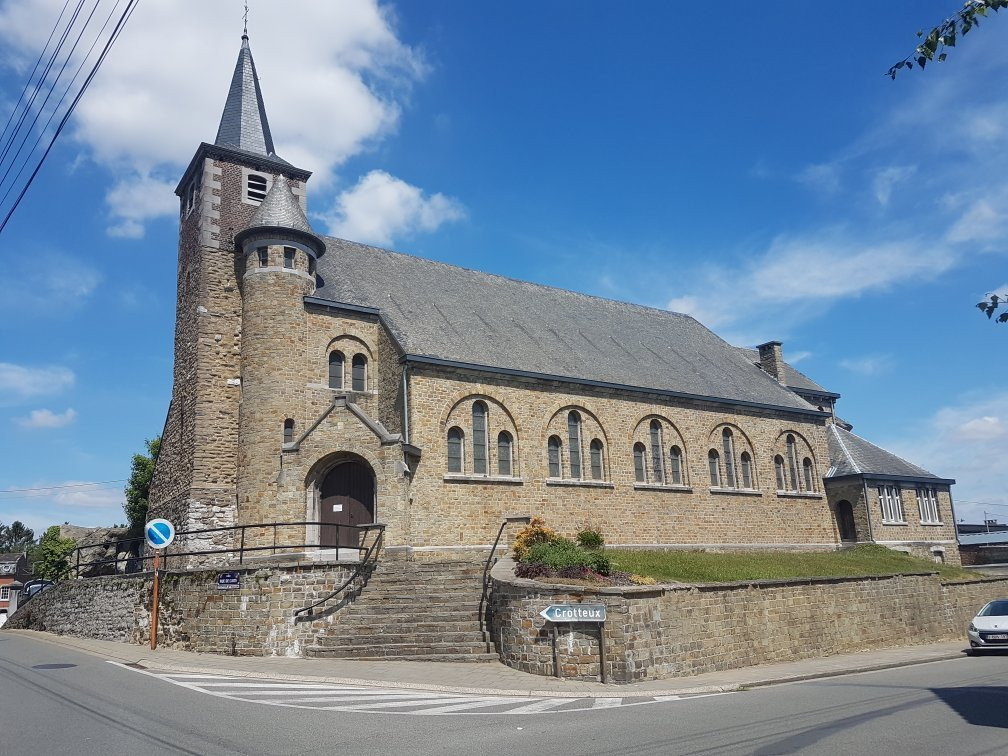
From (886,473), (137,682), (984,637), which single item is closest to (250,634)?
(137,682)

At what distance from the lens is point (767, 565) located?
23.3m

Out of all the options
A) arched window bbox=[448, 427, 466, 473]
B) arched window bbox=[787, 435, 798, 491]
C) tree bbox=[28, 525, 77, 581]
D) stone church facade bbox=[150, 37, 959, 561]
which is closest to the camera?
stone church facade bbox=[150, 37, 959, 561]

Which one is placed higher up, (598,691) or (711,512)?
(711,512)

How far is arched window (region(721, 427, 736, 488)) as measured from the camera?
3016 cm

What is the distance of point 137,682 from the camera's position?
507 inches

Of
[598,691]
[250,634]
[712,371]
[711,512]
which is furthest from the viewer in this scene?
→ [712,371]

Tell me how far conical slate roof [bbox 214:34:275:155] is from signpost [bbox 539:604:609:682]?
19806 millimetres

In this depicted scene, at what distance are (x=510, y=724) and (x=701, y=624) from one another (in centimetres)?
719

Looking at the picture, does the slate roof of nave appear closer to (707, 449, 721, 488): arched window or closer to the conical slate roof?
(707, 449, 721, 488): arched window

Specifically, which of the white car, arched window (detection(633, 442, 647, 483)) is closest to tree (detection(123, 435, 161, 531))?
arched window (detection(633, 442, 647, 483))

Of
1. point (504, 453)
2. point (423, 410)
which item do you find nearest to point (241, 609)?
point (423, 410)

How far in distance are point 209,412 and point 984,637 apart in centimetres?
A: 2135

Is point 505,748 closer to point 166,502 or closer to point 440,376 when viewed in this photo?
point 440,376

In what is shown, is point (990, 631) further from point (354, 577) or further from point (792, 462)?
point (354, 577)
